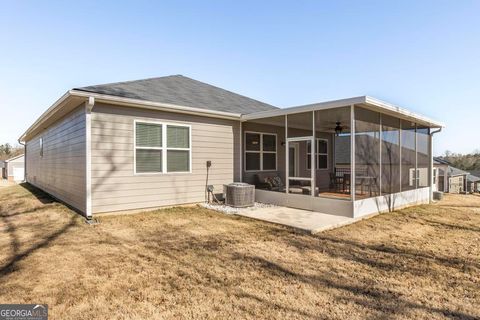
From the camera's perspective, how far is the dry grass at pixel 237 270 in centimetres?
254

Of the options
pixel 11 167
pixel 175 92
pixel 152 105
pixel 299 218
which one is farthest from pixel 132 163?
pixel 11 167

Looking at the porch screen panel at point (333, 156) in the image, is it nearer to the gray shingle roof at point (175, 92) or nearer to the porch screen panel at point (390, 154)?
the porch screen panel at point (390, 154)

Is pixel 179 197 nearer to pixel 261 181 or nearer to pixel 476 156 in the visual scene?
pixel 261 181

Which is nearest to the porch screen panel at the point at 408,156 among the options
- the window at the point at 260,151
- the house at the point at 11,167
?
the window at the point at 260,151

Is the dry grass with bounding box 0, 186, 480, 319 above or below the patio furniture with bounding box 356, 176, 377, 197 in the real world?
below

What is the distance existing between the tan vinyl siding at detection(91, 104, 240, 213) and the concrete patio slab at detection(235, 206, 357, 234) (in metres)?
1.89

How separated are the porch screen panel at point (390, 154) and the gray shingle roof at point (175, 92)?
4.49 meters

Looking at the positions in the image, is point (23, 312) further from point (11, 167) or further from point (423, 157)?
point (11, 167)

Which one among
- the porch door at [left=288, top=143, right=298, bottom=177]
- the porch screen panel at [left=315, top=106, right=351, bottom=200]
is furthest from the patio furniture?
the porch door at [left=288, top=143, right=298, bottom=177]

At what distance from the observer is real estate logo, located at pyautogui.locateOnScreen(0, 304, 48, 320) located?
241 cm

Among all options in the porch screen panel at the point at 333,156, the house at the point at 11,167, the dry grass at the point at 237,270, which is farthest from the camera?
the house at the point at 11,167

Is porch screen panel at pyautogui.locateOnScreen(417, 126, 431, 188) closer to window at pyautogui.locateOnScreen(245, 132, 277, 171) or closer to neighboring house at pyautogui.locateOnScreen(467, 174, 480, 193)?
window at pyautogui.locateOnScreen(245, 132, 277, 171)

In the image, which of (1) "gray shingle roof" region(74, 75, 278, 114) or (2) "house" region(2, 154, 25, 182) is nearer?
(1) "gray shingle roof" region(74, 75, 278, 114)

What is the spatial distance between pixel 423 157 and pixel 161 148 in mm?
9636
